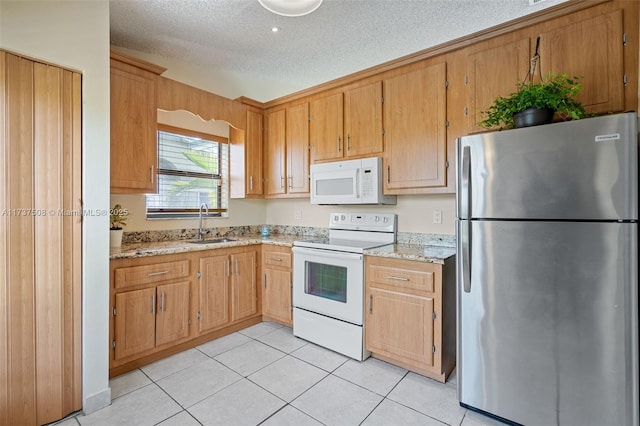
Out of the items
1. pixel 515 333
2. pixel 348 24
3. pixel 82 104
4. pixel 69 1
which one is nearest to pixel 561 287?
pixel 515 333

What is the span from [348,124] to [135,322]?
241 centimetres

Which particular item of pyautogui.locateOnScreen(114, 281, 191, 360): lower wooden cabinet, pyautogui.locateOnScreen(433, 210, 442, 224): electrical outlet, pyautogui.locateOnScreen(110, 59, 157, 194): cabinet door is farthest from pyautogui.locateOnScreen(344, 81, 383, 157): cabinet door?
pyautogui.locateOnScreen(114, 281, 191, 360): lower wooden cabinet

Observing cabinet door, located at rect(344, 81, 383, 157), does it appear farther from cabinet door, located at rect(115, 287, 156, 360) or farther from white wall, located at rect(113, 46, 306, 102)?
cabinet door, located at rect(115, 287, 156, 360)

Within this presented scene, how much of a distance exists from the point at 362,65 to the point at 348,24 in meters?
0.80

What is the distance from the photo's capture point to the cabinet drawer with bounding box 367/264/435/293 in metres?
2.13

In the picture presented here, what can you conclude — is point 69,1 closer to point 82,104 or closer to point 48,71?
point 48,71

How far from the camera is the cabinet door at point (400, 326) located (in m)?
2.14

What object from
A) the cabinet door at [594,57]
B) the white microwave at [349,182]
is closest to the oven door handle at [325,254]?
the white microwave at [349,182]

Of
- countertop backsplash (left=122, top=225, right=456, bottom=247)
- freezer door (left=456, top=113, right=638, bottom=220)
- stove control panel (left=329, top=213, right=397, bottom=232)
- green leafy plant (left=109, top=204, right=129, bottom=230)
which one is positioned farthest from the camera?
stove control panel (left=329, top=213, right=397, bottom=232)

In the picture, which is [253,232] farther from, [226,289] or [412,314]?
[412,314]

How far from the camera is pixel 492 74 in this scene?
7.13 feet

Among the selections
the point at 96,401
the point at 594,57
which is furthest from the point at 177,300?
the point at 594,57

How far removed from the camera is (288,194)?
3459 millimetres

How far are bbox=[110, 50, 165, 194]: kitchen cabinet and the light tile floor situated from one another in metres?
1.46
